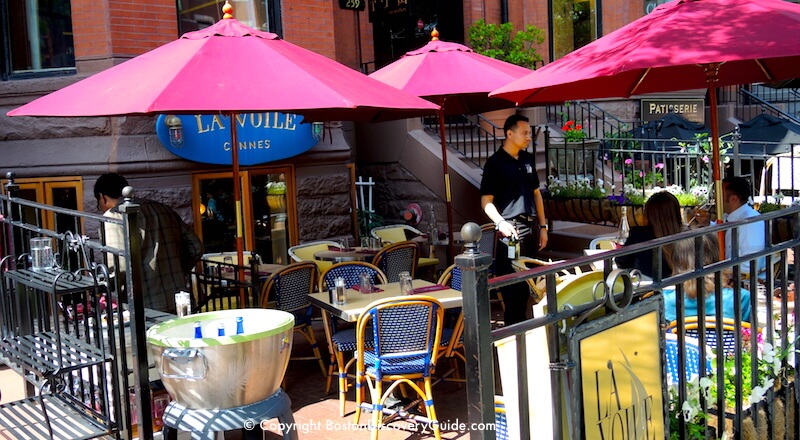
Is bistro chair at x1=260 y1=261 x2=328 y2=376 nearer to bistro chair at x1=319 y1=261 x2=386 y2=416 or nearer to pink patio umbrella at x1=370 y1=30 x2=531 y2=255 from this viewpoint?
bistro chair at x1=319 y1=261 x2=386 y2=416

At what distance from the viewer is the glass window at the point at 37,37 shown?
8781 mm

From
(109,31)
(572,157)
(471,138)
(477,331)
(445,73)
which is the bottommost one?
(477,331)

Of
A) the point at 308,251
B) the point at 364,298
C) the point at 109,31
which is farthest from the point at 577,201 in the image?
the point at 109,31

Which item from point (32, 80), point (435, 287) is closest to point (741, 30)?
point (435, 287)

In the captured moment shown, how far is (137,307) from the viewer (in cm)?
359

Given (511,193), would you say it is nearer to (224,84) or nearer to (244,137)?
(224,84)

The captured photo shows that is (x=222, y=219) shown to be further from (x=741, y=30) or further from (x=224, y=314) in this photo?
(x=741, y=30)

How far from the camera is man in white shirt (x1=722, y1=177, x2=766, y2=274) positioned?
6508 millimetres

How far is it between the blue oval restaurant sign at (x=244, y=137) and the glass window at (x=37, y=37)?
1.50 meters

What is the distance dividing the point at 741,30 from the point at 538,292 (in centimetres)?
222

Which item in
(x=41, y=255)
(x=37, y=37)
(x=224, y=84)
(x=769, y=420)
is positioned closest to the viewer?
(x=769, y=420)

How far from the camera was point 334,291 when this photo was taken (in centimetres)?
562

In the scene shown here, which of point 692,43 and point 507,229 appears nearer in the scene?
point 692,43

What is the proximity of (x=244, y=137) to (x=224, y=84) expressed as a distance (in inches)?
180
